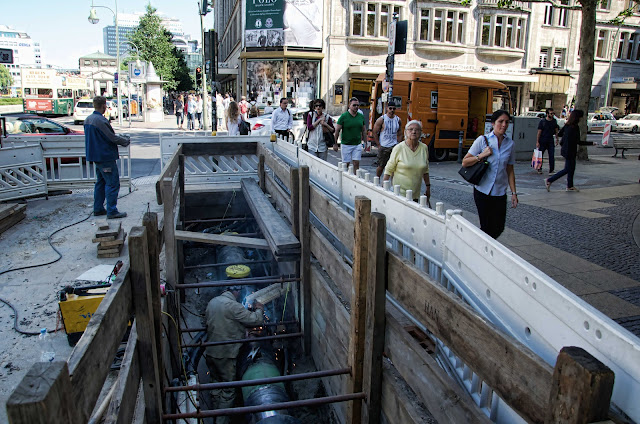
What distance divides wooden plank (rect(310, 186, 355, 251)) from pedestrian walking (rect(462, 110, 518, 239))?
1.83 meters

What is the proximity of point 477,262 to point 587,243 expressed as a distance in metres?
5.46

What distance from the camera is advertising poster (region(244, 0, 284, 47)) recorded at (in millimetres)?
34000

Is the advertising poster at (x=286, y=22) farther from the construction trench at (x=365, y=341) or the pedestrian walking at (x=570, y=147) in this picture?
the construction trench at (x=365, y=341)

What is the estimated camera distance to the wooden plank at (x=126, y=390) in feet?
7.32

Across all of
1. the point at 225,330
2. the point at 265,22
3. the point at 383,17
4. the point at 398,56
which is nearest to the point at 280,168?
the point at 225,330

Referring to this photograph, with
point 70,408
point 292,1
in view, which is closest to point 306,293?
point 70,408

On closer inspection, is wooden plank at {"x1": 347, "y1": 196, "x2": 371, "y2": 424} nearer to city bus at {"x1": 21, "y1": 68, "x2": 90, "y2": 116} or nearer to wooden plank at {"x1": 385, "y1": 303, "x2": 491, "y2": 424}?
wooden plank at {"x1": 385, "y1": 303, "x2": 491, "y2": 424}

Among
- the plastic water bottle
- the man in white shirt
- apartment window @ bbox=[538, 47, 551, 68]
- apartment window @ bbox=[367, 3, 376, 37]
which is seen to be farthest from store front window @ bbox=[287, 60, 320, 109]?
the plastic water bottle

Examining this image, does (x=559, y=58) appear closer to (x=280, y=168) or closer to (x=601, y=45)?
(x=601, y=45)

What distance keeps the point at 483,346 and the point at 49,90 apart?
78588mm

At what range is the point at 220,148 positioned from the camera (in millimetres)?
9547

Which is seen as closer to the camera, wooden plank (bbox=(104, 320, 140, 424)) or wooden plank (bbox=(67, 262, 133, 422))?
wooden plank (bbox=(67, 262, 133, 422))

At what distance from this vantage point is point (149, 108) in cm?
4147

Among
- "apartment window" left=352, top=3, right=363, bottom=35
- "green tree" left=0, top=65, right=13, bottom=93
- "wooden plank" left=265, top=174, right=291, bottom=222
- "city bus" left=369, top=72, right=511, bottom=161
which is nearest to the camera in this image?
"wooden plank" left=265, top=174, right=291, bottom=222
